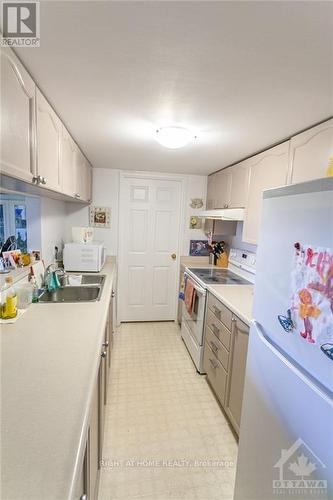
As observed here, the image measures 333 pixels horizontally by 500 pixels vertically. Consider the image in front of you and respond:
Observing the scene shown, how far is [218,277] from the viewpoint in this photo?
2.71 meters

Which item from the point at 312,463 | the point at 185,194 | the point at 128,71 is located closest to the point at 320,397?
the point at 312,463

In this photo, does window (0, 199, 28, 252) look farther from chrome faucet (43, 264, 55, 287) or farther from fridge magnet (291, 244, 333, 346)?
fridge magnet (291, 244, 333, 346)

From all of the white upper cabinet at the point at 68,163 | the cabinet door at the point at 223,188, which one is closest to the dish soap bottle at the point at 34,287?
the white upper cabinet at the point at 68,163

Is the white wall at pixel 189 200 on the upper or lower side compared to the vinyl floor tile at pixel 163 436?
upper

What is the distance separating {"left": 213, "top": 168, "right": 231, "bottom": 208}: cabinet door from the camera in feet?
8.77

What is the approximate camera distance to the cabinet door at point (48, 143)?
117 cm

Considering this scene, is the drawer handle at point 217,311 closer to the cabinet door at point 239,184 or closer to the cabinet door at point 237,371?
the cabinet door at point 237,371

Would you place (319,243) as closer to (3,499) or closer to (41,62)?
(3,499)

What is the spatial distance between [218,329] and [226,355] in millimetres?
222

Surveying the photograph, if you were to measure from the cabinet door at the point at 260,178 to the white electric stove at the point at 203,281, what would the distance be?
55 cm

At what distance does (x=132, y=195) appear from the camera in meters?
3.35

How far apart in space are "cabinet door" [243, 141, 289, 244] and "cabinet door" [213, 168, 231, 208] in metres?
0.48

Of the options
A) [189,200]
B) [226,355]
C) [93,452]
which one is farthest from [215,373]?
[189,200]

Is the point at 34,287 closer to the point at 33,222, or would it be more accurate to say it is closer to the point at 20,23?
the point at 33,222
